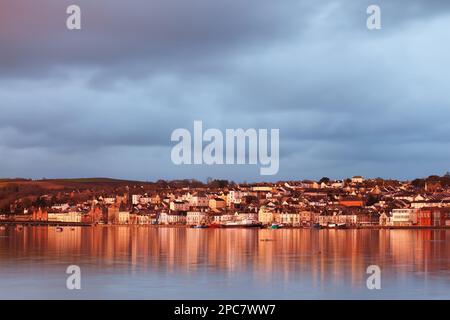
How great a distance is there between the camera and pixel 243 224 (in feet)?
343

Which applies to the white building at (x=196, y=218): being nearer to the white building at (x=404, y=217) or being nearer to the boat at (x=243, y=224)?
the boat at (x=243, y=224)

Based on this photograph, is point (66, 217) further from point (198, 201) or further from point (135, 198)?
point (198, 201)

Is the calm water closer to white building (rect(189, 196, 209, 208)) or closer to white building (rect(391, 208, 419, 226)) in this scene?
white building (rect(391, 208, 419, 226))

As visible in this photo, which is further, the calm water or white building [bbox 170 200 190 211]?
white building [bbox 170 200 190 211]

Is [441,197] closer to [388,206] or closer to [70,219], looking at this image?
[388,206]

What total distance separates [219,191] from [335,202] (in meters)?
24.9

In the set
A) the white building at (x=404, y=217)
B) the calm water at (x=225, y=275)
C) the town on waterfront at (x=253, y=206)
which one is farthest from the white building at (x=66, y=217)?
the calm water at (x=225, y=275)

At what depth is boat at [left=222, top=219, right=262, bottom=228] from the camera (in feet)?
340

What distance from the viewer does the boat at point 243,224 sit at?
103625mm

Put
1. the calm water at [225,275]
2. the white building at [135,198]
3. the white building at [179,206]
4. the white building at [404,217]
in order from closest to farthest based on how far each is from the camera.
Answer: the calm water at [225,275], the white building at [404,217], the white building at [179,206], the white building at [135,198]

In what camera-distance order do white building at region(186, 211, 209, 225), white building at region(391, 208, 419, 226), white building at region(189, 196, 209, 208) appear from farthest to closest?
1. white building at region(189, 196, 209, 208)
2. white building at region(186, 211, 209, 225)
3. white building at region(391, 208, 419, 226)

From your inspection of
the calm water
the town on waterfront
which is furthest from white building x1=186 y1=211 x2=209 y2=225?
the calm water

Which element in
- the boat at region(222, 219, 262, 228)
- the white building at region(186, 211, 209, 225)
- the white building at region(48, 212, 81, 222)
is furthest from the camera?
the white building at region(48, 212, 81, 222)

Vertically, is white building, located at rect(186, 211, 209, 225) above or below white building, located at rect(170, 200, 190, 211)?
below
